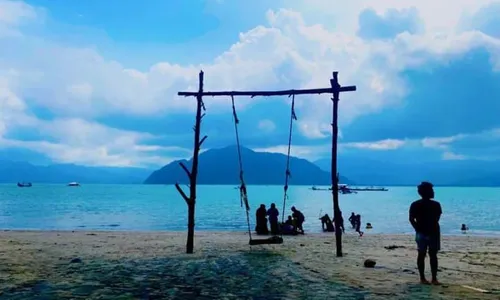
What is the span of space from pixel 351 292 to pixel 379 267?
4281mm

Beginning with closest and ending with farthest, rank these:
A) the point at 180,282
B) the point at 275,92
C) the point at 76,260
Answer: the point at 180,282
the point at 76,260
the point at 275,92

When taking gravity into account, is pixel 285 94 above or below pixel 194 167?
above

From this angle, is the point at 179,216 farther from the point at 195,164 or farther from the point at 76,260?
the point at 76,260

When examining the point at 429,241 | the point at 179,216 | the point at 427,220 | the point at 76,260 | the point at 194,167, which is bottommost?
the point at 179,216

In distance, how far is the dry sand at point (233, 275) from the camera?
32.2 ft

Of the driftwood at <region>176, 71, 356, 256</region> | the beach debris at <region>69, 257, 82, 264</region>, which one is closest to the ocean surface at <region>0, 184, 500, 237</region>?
the driftwood at <region>176, 71, 356, 256</region>

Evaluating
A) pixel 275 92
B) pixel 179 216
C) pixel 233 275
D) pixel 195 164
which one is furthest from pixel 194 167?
pixel 179 216

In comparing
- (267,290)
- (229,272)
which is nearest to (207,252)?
(229,272)

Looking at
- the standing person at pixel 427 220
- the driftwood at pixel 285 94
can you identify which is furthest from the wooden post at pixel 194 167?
the standing person at pixel 427 220

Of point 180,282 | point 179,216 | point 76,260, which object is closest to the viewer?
point 180,282

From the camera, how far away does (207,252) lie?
58.0 feet

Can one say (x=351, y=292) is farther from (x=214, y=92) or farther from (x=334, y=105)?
(x=214, y=92)

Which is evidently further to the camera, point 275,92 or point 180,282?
point 275,92

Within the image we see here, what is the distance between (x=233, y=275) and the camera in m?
12.2
